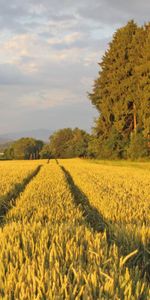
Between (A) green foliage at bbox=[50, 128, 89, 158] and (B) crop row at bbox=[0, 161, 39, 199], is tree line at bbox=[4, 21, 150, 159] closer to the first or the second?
(B) crop row at bbox=[0, 161, 39, 199]

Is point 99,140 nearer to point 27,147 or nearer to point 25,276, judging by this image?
point 25,276

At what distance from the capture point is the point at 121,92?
41.5 meters

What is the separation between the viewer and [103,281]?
3.01 m

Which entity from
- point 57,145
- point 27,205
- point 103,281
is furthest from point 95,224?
point 57,145

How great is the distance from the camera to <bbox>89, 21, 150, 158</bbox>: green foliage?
131ft

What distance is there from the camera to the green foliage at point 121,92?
39969 millimetres

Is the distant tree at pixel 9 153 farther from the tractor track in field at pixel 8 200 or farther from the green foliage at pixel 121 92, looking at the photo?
the tractor track in field at pixel 8 200

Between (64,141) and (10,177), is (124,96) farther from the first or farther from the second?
(64,141)

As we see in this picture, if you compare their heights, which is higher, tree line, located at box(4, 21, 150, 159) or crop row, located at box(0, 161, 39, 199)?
tree line, located at box(4, 21, 150, 159)

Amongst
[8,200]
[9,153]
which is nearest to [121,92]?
[8,200]

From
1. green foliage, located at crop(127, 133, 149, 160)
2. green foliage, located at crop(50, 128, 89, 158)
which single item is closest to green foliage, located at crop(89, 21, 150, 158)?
green foliage, located at crop(127, 133, 149, 160)

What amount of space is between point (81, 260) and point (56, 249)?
36cm

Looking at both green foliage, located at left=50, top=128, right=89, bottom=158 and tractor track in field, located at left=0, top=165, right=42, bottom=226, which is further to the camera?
green foliage, located at left=50, top=128, right=89, bottom=158

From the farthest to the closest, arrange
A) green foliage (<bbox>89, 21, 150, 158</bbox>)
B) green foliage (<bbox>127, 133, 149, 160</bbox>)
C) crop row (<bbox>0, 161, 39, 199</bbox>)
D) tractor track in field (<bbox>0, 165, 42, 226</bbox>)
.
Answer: green foliage (<bbox>89, 21, 150, 158</bbox>), green foliage (<bbox>127, 133, 149, 160</bbox>), crop row (<bbox>0, 161, 39, 199</bbox>), tractor track in field (<bbox>0, 165, 42, 226</bbox>)
